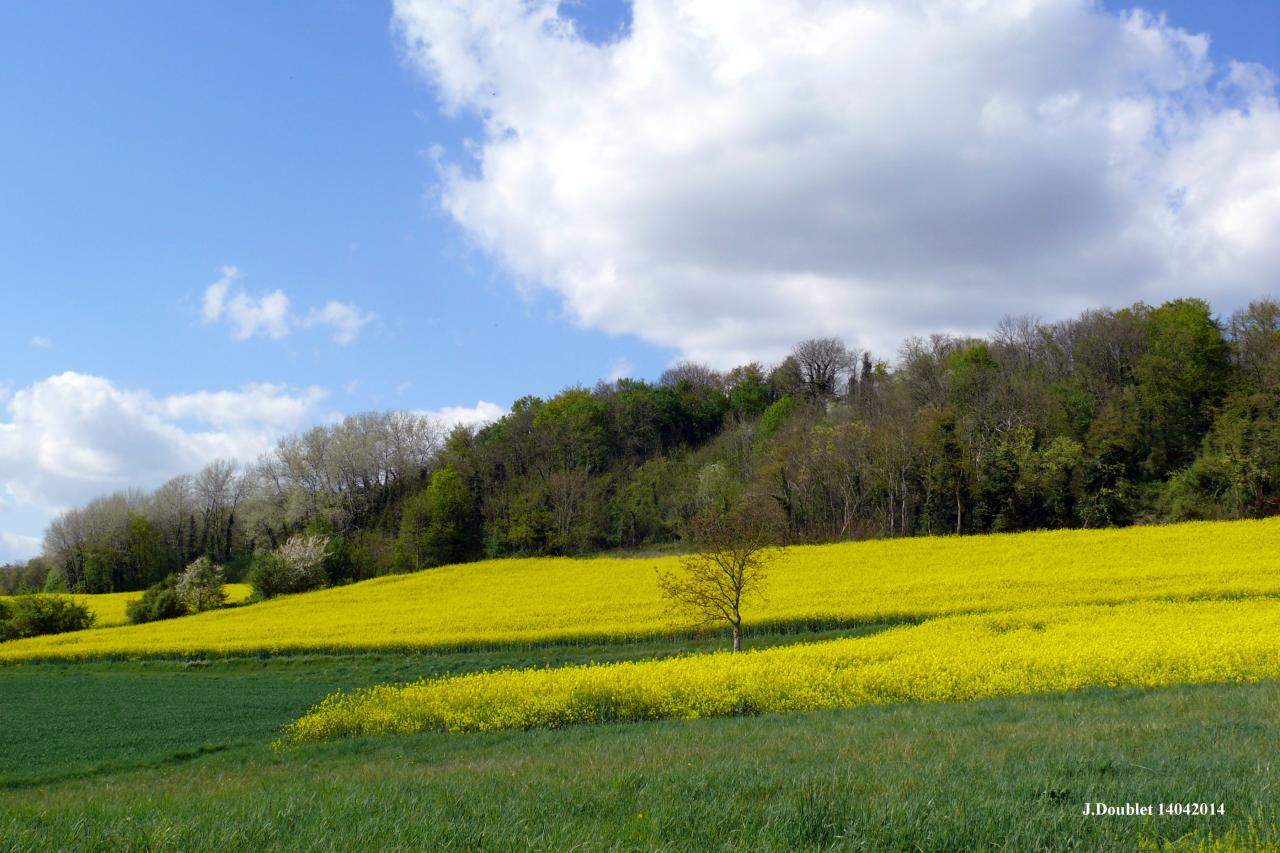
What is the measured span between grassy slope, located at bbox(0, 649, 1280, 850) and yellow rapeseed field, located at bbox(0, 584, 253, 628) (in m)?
43.2

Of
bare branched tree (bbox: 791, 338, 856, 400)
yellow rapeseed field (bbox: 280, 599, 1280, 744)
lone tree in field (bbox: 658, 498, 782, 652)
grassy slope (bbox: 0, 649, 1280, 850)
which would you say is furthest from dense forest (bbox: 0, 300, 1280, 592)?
grassy slope (bbox: 0, 649, 1280, 850)

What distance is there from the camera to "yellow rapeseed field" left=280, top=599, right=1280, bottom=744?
14.7 metres

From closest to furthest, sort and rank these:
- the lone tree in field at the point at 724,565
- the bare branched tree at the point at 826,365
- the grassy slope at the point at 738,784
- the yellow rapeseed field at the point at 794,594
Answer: the grassy slope at the point at 738,784 → the lone tree in field at the point at 724,565 → the yellow rapeseed field at the point at 794,594 → the bare branched tree at the point at 826,365

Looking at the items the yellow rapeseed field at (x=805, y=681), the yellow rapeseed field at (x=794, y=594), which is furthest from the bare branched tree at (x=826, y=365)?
the yellow rapeseed field at (x=805, y=681)

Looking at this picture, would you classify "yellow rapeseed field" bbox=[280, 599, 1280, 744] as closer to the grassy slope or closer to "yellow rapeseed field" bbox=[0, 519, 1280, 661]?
the grassy slope

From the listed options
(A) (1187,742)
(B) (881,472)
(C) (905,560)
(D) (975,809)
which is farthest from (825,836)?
(B) (881,472)

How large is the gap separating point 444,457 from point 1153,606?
69.0 m

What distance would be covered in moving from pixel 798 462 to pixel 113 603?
54.2m

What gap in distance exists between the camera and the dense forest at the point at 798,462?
51750 millimetres

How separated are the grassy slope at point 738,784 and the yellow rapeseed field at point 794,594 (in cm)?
1695

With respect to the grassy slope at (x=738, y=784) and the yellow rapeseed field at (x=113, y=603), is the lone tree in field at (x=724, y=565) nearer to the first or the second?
the grassy slope at (x=738, y=784)

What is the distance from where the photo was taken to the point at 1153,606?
24766 mm

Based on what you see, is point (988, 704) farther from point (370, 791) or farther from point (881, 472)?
point (881, 472)

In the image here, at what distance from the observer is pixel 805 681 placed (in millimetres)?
15789
